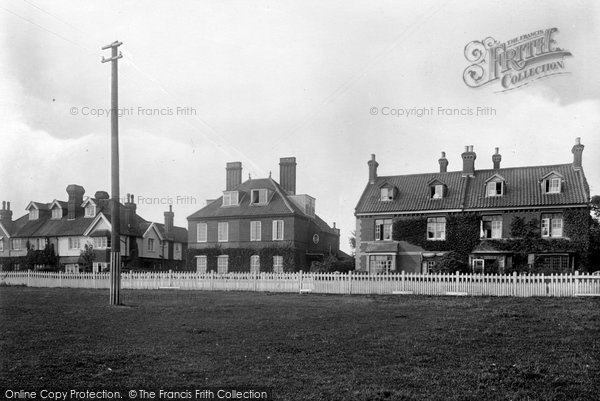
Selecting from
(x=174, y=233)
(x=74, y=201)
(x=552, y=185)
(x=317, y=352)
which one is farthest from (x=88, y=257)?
(x=317, y=352)

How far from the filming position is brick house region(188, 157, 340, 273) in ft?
148

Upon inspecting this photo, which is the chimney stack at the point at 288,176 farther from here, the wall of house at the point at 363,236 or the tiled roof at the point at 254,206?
the wall of house at the point at 363,236

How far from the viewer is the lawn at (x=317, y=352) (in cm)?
816

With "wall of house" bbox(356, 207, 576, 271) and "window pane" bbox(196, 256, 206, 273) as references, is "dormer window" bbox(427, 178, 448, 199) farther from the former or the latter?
"window pane" bbox(196, 256, 206, 273)

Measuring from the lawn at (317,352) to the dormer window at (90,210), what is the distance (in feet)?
121

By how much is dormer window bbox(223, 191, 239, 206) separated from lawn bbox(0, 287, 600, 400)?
1152 inches

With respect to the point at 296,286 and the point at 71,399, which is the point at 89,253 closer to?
the point at 296,286

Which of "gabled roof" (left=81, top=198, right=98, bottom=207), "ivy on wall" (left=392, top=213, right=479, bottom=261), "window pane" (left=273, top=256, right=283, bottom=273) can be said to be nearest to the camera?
"ivy on wall" (left=392, top=213, right=479, bottom=261)

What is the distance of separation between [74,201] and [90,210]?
7.99 ft

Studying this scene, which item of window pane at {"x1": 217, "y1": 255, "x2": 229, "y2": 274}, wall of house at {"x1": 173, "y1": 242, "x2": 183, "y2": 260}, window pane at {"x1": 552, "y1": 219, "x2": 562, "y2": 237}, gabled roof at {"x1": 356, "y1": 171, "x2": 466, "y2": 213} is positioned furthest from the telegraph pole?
wall of house at {"x1": 173, "y1": 242, "x2": 183, "y2": 260}

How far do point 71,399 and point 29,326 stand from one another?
7.61 m

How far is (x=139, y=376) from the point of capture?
28.3 ft

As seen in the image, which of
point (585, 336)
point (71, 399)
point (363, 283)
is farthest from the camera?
point (363, 283)

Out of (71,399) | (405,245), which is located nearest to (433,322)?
(71,399)
